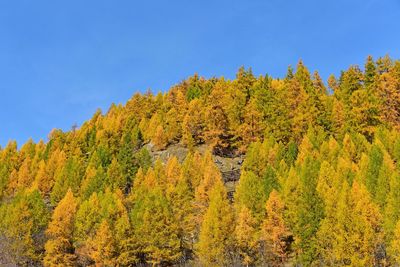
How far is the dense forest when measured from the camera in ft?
166

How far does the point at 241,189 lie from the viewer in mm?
61094

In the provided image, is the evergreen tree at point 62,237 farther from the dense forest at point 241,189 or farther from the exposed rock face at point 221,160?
the exposed rock face at point 221,160

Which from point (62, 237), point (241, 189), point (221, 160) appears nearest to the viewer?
point (241, 189)

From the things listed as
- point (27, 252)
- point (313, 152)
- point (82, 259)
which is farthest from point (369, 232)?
point (27, 252)

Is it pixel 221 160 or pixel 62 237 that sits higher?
pixel 221 160

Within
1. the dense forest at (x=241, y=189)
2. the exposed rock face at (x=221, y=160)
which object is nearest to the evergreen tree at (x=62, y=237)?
the dense forest at (x=241, y=189)

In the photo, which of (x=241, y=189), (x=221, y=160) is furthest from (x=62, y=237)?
(x=221, y=160)

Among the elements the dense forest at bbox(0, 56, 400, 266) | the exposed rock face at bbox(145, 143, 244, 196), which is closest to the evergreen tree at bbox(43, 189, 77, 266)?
the dense forest at bbox(0, 56, 400, 266)

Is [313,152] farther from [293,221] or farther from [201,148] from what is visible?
[201,148]

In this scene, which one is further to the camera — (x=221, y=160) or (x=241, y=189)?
(x=221, y=160)

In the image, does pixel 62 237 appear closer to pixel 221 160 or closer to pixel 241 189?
pixel 241 189

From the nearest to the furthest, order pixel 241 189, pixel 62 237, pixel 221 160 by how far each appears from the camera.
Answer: pixel 241 189 < pixel 62 237 < pixel 221 160

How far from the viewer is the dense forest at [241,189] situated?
5059cm

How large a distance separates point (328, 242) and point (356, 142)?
28160 mm
